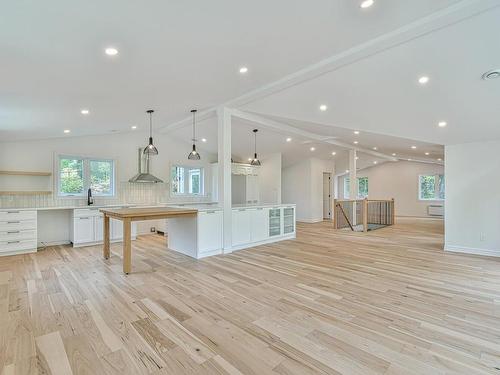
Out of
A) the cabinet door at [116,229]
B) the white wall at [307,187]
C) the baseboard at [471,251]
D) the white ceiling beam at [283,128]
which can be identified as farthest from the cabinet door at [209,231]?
the white wall at [307,187]

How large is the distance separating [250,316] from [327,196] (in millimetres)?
9589

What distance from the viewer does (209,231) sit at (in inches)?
196

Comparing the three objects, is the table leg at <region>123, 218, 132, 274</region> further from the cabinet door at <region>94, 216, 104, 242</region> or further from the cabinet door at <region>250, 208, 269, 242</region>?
the cabinet door at <region>250, 208, 269, 242</region>

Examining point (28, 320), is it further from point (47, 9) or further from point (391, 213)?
point (391, 213)

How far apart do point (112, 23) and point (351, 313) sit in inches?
134

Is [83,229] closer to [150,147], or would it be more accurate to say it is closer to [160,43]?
[150,147]

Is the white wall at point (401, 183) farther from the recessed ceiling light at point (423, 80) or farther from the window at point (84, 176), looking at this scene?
the window at point (84, 176)

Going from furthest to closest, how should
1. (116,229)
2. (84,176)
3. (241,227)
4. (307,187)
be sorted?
(307,187) → (84,176) → (116,229) → (241,227)

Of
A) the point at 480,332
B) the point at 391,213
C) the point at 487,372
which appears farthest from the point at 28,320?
the point at 391,213

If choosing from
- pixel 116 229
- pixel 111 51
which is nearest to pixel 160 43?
pixel 111 51

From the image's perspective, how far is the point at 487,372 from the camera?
5.93 feet

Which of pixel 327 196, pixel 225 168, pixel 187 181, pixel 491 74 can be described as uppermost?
pixel 491 74

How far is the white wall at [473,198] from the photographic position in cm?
504

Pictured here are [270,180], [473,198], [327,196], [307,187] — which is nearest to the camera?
[473,198]
